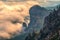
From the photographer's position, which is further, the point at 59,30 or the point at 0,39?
the point at 0,39

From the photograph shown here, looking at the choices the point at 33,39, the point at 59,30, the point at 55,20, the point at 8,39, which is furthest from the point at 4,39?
the point at 59,30

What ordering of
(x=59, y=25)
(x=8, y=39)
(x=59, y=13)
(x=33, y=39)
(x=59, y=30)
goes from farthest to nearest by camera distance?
(x=8, y=39)
(x=33, y=39)
(x=59, y=13)
(x=59, y=25)
(x=59, y=30)

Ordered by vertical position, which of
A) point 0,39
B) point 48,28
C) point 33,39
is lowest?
point 0,39

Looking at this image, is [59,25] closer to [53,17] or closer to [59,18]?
[59,18]

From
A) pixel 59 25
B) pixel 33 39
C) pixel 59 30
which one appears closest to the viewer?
pixel 59 30

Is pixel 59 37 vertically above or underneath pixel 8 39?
above

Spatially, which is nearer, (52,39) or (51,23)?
(52,39)

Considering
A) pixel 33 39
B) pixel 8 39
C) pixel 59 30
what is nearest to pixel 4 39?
pixel 8 39

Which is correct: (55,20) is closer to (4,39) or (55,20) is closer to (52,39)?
(52,39)

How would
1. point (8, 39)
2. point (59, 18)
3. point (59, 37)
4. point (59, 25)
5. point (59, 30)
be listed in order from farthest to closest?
point (8, 39)
point (59, 18)
point (59, 25)
point (59, 30)
point (59, 37)
